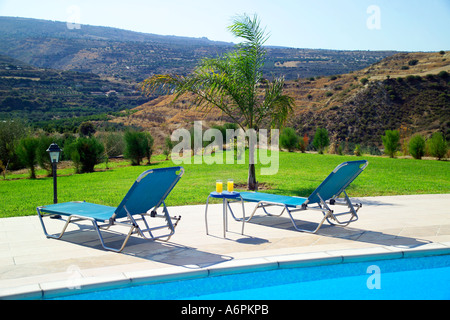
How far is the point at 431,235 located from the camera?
200 inches

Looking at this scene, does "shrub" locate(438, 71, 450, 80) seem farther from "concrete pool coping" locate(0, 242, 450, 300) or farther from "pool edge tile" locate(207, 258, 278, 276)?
"pool edge tile" locate(207, 258, 278, 276)

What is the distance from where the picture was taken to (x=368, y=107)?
3947cm

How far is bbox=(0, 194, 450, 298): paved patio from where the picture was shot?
12.3 ft

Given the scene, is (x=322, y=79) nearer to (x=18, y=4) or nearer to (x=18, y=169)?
(x=18, y=4)

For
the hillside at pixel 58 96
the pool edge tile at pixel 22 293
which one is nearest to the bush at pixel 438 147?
the pool edge tile at pixel 22 293

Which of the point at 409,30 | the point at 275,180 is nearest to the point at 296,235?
the point at 275,180

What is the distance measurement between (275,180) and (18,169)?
11437 mm

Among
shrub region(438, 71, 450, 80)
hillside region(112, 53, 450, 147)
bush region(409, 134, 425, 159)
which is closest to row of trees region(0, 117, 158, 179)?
bush region(409, 134, 425, 159)

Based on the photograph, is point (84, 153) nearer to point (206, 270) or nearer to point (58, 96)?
point (206, 270)

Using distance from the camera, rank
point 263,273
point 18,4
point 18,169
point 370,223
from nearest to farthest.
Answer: point 263,273 → point 370,223 → point 18,169 → point 18,4

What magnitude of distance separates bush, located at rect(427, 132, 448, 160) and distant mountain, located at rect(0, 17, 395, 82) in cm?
3432

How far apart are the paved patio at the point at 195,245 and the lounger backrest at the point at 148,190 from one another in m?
0.43

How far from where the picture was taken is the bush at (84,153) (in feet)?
49.6

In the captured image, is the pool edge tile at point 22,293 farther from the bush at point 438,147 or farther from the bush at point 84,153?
the bush at point 438,147
